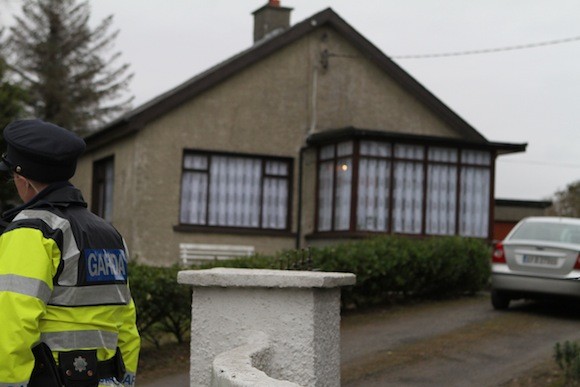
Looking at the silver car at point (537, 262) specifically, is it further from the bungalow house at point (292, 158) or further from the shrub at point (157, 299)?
the bungalow house at point (292, 158)

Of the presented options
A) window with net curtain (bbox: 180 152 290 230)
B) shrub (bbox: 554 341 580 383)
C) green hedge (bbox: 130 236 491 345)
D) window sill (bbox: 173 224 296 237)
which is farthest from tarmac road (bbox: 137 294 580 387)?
window with net curtain (bbox: 180 152 290 230)

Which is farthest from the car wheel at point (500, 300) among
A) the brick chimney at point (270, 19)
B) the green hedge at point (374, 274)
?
the brick chimney at point (270, 19)

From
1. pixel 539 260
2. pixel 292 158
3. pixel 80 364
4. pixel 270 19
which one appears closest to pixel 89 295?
pixel 80 364

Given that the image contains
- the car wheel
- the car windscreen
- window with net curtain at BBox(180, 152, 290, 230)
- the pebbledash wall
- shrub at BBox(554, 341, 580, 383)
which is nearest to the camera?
the pebbledash wall

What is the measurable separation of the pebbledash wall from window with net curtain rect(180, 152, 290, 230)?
15.3 metres

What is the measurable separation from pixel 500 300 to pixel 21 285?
38.9ft

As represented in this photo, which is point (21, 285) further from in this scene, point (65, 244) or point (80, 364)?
point (80, 364)

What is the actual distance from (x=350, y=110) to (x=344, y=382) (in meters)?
13.9

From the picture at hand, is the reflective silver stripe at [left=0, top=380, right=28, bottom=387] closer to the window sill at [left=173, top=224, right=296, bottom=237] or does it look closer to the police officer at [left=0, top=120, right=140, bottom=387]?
the police officer at [left=0, top=120, right=140, bottom=387]

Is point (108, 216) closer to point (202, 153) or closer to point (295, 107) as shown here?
point (202, 153)

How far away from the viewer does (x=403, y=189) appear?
2220cm

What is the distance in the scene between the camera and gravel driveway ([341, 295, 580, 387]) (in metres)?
10.5

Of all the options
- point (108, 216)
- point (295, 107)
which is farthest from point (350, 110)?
point (108, 216)

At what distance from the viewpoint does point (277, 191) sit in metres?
23.0
